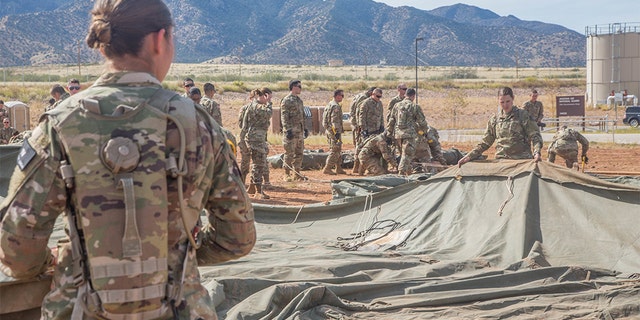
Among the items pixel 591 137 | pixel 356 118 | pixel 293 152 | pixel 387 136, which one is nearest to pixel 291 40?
pixel 591 137

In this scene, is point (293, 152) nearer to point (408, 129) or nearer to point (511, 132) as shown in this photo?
point (408, 129)

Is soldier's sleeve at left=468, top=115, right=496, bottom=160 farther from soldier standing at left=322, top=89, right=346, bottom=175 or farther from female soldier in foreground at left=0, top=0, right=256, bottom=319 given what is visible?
female soldier in foreground at left=0, top=0, right=256, bottom=319

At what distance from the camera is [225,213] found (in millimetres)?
2469

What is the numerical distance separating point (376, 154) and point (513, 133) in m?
5.44

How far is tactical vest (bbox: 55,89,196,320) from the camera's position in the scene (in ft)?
7.20

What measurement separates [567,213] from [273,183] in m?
8.19

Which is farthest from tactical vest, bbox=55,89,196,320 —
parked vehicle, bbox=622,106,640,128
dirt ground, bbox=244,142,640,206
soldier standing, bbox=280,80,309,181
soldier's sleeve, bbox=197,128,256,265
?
parked vehicle, bbox=622,106,640,128

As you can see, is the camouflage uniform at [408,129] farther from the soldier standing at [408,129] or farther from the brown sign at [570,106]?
the brown sign at [570,106]

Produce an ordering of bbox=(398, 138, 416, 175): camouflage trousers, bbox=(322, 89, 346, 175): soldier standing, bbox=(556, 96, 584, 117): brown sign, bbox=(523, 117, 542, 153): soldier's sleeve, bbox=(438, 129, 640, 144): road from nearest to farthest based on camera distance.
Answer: bbox=(523, 117, 542, 153): soldier's sleeve → bbox=(398, 138, 416, 175): camouflage trousers → bbox=(322, 89, 346, 175): soldier standing → bbox=(438, 129, 640, 144): road → bbox=(556, 96, 584, 117): brown sign

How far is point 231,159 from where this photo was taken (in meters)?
2.47

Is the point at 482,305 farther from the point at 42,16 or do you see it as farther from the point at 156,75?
the point at 42,16


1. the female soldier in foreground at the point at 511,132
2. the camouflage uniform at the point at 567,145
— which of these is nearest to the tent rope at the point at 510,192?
the female soldier in foreground at the point at 511,132

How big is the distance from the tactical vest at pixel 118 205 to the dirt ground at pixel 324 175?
8366mm

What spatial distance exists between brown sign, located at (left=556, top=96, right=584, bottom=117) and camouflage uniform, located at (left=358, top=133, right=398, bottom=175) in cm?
1531
